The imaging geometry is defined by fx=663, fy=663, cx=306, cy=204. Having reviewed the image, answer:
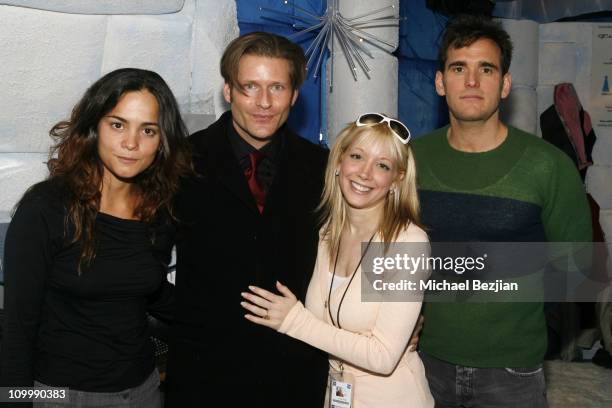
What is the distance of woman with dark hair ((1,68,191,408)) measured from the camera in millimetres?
1966

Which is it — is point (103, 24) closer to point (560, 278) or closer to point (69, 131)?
point (69, 131)

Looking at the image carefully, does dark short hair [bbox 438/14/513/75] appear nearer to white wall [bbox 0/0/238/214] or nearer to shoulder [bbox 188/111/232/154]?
shoulder [bbox 188/111/232/154]

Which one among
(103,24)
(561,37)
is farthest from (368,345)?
(561,37)

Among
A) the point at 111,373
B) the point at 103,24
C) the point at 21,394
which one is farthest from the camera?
the point at 103,24

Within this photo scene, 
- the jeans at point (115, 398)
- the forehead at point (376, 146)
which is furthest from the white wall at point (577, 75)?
the jeans at point (115, 398)

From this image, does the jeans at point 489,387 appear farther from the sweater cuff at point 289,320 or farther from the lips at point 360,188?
the lips at point 360,188

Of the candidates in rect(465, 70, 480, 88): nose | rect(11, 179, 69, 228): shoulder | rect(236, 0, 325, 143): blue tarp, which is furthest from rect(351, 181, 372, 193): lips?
rect(236, 0, 325, 143): blue tarp

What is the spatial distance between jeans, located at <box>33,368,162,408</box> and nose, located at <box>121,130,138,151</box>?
0.78 m

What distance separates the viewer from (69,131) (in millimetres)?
2186

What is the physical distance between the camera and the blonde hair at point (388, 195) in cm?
217

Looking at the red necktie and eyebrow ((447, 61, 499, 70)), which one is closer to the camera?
the red necktie

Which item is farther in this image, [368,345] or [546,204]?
[546,204]

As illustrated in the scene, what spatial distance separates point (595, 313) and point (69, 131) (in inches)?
185

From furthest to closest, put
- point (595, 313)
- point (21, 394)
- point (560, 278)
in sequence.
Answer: point (595, 313)
point (560, 278)
point (21, 394)
